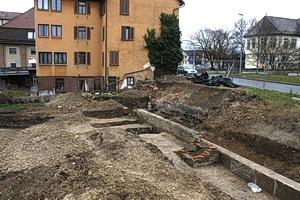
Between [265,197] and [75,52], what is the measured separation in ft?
78.1

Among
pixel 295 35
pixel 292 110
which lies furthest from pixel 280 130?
pixel 295 35

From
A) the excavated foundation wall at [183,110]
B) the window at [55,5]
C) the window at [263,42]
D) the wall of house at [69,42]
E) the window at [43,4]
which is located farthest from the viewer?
the window at [263,42]

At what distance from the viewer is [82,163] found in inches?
326

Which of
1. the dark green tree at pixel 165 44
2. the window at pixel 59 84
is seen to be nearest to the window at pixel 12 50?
the window at pixel 59 84

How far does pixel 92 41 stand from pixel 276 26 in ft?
116

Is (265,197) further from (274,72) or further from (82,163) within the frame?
(274,72)

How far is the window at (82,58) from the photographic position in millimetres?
26594

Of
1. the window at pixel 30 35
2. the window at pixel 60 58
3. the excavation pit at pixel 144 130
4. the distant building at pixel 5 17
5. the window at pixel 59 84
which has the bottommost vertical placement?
the excavation pit at pixel 144 130

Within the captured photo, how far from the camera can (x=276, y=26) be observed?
46.6 metres

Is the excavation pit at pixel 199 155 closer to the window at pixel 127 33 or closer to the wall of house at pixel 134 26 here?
the wall of house at pixel 134 26

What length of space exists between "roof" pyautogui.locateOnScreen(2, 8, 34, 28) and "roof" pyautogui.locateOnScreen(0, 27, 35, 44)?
574 centimetres

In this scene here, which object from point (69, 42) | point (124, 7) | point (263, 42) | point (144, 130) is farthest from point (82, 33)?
point (263, 42)

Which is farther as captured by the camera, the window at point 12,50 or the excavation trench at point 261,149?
the window at point 12,50

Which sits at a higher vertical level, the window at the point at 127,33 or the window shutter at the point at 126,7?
the window shutter at the point at 126,7
